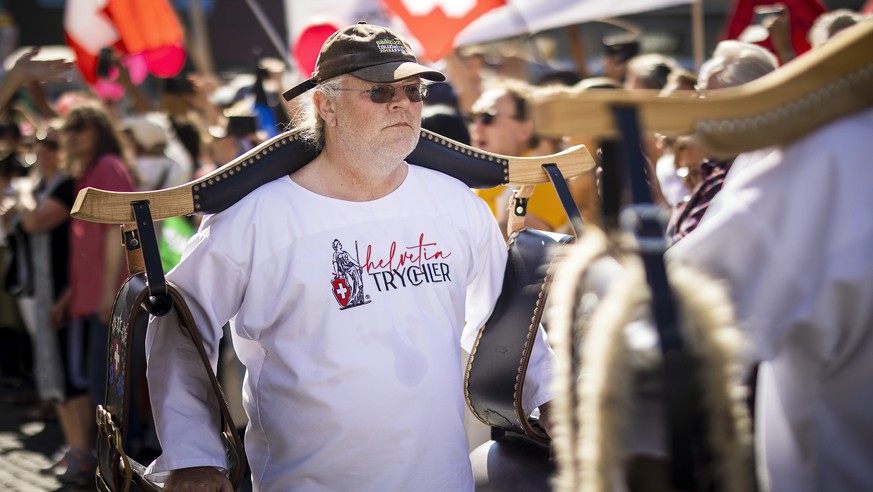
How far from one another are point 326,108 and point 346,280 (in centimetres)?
53

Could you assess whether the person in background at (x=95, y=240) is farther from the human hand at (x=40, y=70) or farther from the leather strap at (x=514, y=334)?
the leather strap at (x=514, y=334)

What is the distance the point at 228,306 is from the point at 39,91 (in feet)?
17.8

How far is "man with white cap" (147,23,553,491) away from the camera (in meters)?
2.38

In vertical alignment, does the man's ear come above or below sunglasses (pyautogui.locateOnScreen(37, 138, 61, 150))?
below

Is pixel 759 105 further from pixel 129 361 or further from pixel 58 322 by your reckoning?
pixel 58 322

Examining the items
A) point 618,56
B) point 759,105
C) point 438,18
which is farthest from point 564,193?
point 618,56

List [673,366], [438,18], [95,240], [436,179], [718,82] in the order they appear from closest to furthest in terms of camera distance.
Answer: [673,366], [436,179], [718,82], [95,240], [438,18]

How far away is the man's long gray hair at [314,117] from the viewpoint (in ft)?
8.57

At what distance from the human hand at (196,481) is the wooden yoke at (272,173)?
2.12 ft

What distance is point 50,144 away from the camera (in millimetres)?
5867

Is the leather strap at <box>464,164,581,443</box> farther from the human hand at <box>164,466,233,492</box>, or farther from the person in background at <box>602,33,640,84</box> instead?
the person in background at <box>602,33,640,84</box>

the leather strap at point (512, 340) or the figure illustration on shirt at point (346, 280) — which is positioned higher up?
the figure illustration on shirt at point (346, 280)

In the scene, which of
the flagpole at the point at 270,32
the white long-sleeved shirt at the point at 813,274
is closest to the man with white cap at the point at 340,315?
the white long-sleeved shirt at the point at 813,274

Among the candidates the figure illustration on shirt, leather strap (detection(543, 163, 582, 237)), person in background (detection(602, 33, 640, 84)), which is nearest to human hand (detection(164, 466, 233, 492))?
the figure illustration on shirt
